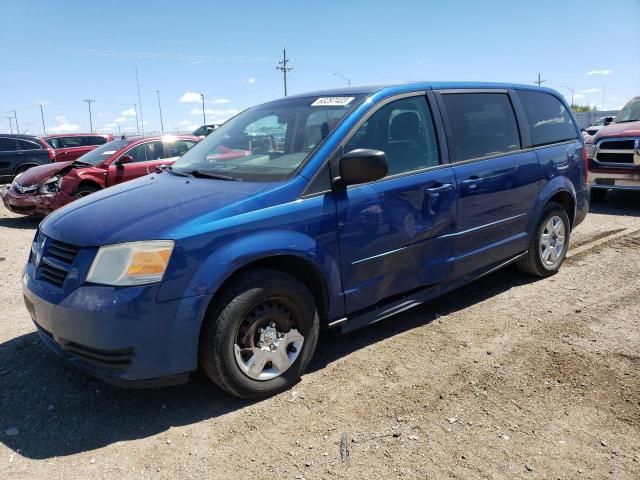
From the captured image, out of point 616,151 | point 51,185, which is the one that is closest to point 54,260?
point 51,185

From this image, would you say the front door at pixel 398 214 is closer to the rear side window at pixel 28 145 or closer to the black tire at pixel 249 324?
the black tire at pixel 249 324

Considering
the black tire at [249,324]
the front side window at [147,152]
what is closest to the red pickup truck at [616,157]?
the black tire at [249,324]

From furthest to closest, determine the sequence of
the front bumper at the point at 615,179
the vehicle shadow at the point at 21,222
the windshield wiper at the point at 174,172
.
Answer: the vehicle shadow at the point at 21,222, the front bumper at the point at 615,179, the windshield wiper at the point at 174,172

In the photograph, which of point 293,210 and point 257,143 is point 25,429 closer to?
point 293,210

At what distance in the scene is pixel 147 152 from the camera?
1020 centimetres

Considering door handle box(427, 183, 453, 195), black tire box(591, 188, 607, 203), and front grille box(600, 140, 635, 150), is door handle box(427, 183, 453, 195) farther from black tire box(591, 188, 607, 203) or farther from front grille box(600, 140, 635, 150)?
black tire box(591, 188, 607, 203)

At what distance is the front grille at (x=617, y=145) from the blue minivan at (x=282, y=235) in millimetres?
5124

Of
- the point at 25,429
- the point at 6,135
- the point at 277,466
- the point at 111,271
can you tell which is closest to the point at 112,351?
the point at 111,271

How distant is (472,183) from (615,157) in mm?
6237

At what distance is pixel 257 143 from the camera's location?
12.5 feet

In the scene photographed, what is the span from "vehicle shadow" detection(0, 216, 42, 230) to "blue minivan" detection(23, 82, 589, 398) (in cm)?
686

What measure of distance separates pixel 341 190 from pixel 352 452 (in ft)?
5.10

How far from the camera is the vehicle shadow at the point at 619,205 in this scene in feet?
28.8

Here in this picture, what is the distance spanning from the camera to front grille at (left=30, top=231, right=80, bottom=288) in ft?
9.39
